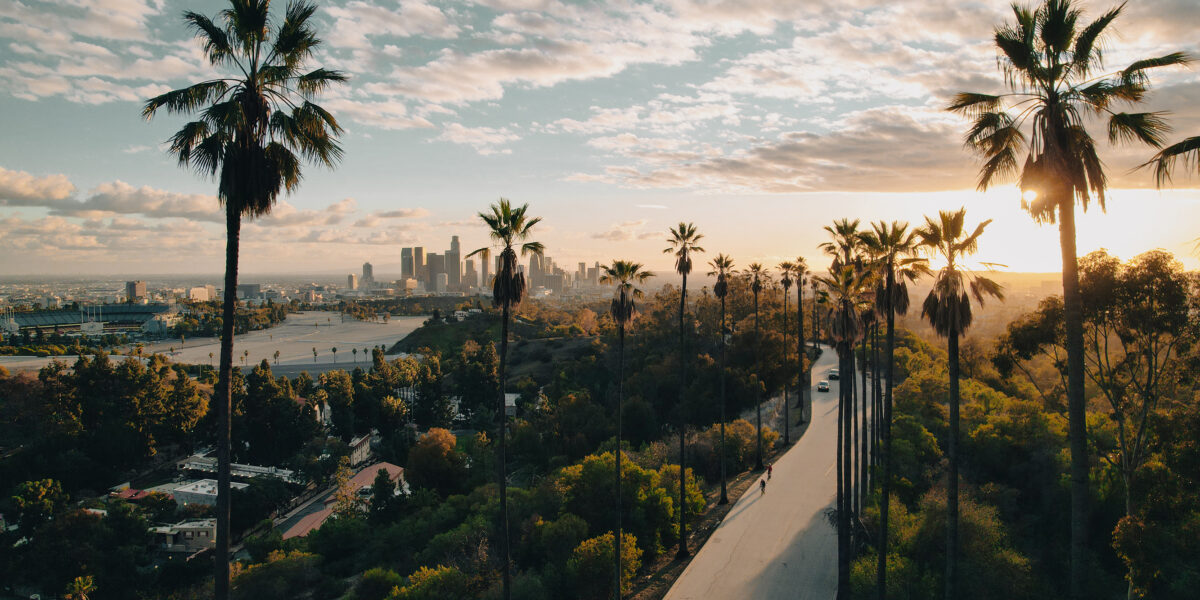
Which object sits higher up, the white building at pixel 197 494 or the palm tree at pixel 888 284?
the palm tree at pixel 888 284

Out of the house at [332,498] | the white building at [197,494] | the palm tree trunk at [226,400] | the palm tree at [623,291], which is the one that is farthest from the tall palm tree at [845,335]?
the white building at [197,494]

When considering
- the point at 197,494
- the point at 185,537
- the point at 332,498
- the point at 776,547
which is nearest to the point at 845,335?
the point at 776,547

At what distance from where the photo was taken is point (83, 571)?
1147 inches

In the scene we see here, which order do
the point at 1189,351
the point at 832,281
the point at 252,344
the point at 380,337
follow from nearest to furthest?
the point at 1189,351
the point at 832,281
the point at 252,344
the point at 380,337

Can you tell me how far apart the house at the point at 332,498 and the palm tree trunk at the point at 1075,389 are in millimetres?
32238

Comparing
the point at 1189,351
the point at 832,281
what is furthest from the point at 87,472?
the point at 1189,351

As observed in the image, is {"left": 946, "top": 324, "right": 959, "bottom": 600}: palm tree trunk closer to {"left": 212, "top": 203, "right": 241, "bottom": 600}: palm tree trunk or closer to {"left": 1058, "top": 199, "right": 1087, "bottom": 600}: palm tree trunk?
{"left": 1058, "top": 199, "right": 1087, "bottom": 600}: palm tree trunk

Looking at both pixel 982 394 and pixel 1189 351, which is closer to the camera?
pixel 1189 351

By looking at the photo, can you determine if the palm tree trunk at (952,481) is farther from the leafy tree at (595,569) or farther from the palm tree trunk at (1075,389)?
the leafy tree at (595,569)

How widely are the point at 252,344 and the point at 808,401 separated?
549ft

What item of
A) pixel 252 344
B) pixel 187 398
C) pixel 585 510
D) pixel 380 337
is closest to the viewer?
pixel 585 510

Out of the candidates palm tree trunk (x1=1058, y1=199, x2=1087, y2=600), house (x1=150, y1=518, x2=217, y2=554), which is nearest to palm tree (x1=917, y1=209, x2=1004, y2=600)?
palm tree trunk (x1=1058, y1=199, x2=1087, y2=600)

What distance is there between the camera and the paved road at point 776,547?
58.5 feet

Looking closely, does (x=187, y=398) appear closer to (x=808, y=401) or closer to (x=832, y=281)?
(x=808, y=401)
